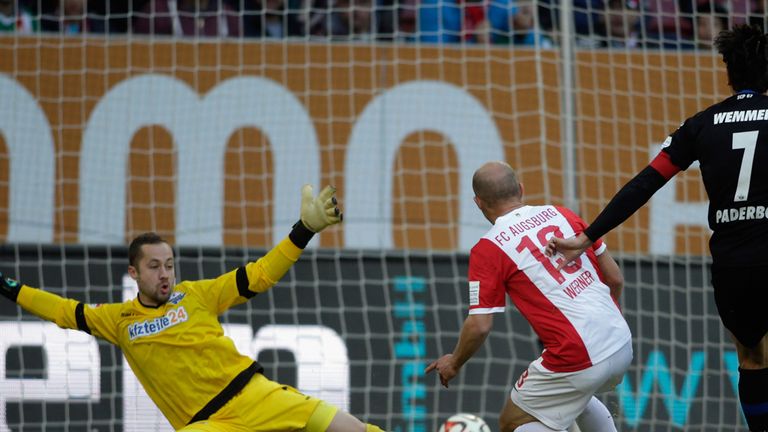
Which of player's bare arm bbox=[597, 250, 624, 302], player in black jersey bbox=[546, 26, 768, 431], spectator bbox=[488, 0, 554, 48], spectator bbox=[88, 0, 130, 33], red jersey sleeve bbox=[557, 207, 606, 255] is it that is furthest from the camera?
spectator bbox=[488, 0, 554, 48]

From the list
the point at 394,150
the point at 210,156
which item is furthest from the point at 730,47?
the point at 210,156

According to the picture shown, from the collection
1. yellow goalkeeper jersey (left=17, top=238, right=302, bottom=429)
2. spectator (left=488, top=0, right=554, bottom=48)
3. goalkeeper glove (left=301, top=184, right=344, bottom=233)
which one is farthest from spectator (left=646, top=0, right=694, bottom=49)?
yellow goalkeeper jersey (left=17, top=238, right=302, bottom=429)

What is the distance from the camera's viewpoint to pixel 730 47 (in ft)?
15.9

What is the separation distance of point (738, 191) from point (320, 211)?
200cm

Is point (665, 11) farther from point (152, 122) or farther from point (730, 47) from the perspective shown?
point (730, 47)

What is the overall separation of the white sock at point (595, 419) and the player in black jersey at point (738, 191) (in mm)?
728

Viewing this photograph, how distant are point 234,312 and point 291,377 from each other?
0.63 m

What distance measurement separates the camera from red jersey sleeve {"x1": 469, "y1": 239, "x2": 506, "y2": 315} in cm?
506

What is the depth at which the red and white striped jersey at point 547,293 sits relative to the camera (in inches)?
199

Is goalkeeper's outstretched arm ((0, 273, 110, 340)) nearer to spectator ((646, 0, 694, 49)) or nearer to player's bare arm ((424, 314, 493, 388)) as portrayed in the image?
player's bare arm ((424, 314, 493, 388))

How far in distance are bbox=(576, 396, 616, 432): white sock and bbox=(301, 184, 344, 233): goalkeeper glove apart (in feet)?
4.86

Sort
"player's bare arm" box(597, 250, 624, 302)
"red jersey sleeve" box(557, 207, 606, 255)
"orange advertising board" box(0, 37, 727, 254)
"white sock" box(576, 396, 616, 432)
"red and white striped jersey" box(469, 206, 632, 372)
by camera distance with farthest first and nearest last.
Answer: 1. "orange advertising board" box(0, 37, 727, 254)
2. "white sock" box(576, 396, 616, 432)
3. "player's bare arm" box(597, 250, 624, 302)
4. "red jersey sleeve" box(557, 207, 606, 255)
5. "red and white striped jersey" box(469, 206, 632, 372)

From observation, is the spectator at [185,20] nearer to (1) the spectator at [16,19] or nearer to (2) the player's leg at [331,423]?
(1) the spectator at [16,19]

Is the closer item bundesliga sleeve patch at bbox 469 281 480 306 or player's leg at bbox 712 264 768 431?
player's leg at bbox 712 264 768 431
